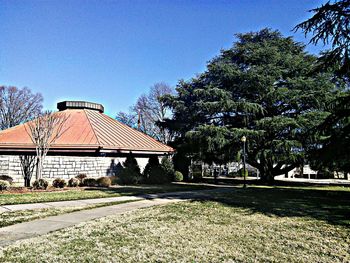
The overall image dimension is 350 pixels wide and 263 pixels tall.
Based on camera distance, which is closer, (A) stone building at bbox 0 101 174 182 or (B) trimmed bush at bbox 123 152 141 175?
(A) stone building at bbox 0 101 174 182

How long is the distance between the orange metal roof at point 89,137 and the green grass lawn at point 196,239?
460 inches

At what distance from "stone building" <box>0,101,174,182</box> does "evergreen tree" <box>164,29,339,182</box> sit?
3.71m

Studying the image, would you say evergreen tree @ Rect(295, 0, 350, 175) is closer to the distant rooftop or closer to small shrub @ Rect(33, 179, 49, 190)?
small shrub @ Rect(33, 179, 49, 190)

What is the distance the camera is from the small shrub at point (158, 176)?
19.4 meters

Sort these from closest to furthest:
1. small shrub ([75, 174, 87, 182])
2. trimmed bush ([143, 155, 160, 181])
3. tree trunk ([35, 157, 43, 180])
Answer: tree trunk ([35, 157, 43, 180]), small shrub ([75, 174, 87, 182]), trimmed bush ([143, 155, 160, 181])

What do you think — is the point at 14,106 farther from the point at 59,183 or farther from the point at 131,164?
the point at 59,183

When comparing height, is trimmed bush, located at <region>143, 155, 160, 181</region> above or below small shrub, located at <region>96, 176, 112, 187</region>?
above

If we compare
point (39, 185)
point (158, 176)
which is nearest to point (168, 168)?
point (158, 176)

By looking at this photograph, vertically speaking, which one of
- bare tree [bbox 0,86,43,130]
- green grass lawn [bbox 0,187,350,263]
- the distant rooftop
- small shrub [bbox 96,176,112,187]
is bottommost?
green grass lawn [bbox 0,187,350,263]

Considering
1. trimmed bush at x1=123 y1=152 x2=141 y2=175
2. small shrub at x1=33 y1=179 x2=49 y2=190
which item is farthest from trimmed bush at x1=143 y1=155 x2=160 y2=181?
small shrub at x1=33 y1=179 x2=49 y2=190

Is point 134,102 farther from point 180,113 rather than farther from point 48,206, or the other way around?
point 48,206

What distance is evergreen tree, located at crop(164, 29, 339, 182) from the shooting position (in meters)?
19.9

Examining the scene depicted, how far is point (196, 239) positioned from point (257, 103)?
18220 millimetres

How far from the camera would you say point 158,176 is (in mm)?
19703
